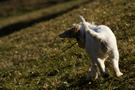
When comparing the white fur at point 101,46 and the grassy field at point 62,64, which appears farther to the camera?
the grassy field at point 62,64

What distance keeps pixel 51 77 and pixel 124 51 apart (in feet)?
10.9

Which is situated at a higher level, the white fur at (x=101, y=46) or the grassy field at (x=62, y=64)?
the white fur at (x=101, y=46)

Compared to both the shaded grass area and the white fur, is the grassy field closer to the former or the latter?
the white fur

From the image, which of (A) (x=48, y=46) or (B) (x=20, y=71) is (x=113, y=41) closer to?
(B) (x=20, y=71)

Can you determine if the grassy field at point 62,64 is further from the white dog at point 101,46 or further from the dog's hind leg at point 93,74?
the white dog at point 101,46

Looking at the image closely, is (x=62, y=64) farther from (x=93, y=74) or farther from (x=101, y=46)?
(x=101, y=46)

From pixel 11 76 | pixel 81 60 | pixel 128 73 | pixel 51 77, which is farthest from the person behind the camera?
pixel 11 76

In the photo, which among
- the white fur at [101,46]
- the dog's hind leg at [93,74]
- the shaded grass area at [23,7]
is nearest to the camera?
the white fur at [101,46]

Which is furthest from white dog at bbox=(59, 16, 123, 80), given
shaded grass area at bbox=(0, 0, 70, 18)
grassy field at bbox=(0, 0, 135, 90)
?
shaded grass area at bbox=(0, 0, 70, 18)

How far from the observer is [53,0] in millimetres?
69188

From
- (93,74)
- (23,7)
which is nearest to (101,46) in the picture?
(93,74)

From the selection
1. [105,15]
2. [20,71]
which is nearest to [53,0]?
[105,15]

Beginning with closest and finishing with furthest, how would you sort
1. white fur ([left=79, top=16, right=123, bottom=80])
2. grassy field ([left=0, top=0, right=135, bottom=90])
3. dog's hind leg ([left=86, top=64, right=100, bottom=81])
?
white fur ([left=79, top=16, right=123, bottom=80]), dog's hind leg ([left=86, top=64, right=100, bottom=81]), grassy field ([left=0, top=0, right=135, bottom=90])

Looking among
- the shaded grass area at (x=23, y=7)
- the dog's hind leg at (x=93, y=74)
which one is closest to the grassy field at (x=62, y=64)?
the dog's hind leg at (x=93, y=74)
